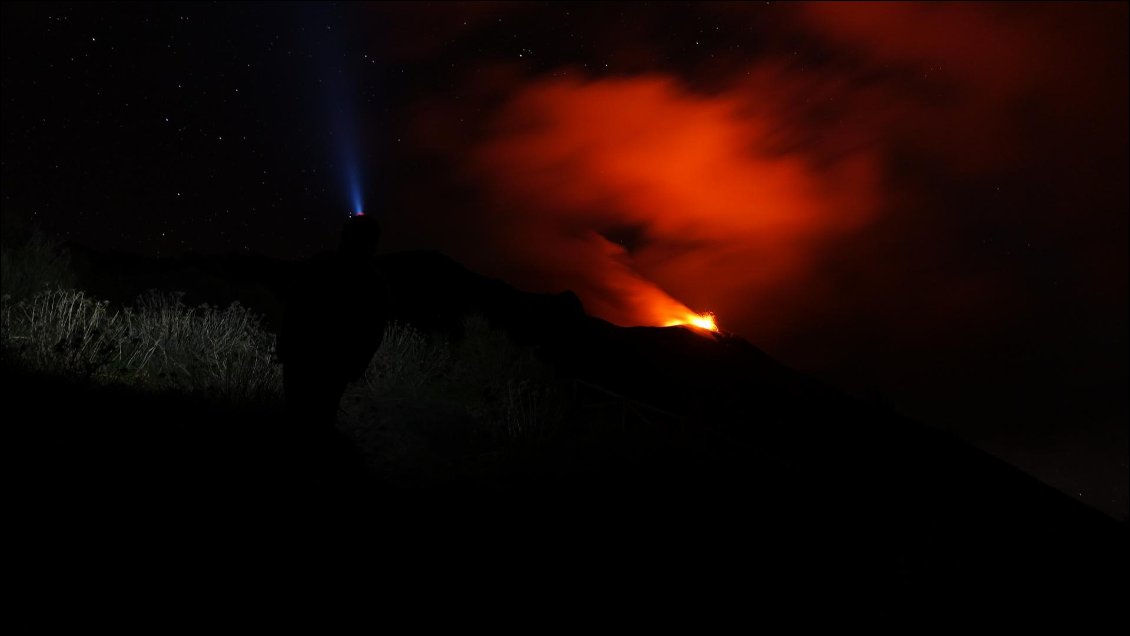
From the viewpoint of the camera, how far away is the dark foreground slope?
5480 mm

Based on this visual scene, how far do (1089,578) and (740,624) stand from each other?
16.4 ft

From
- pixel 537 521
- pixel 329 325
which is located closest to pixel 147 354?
pixel 329 325

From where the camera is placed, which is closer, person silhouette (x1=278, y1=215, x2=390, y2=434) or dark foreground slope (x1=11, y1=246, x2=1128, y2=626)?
dark foreground slope (x1=11, y1=246, x2=1128, y2=626)

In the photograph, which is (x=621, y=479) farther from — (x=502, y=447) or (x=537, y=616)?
(x=537, y=616)

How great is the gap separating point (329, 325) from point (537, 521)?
256cm

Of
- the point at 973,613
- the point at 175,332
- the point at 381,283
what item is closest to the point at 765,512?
the point at 973,613

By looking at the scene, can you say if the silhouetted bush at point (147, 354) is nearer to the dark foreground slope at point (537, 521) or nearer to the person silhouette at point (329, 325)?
the dark foreground slope at point (537, 521)

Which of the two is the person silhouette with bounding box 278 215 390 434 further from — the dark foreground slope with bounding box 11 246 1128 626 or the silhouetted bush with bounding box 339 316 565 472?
the silhouetted bush with bounding box 339 316 565 472

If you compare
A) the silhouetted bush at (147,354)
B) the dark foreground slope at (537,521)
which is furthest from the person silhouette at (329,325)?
the silhouetted bush at (147,354)

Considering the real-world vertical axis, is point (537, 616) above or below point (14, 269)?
below

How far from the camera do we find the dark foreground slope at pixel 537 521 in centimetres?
548

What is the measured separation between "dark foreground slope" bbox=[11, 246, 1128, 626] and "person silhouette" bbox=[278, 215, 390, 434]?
1.40 feet

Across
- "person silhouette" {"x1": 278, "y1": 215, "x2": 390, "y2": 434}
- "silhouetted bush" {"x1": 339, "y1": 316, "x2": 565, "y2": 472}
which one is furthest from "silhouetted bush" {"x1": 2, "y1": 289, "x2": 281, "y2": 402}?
"person silhouette" {"x1": 278, "y1": 215, "x2": 390, "y2": 434}

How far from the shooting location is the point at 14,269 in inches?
561
